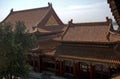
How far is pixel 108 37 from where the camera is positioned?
669 inches

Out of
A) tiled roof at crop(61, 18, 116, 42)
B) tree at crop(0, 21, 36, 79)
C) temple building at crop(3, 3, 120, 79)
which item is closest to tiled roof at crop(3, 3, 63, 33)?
temple building at crop(3, 3, 120, 79)

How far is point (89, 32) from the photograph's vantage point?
762 inches

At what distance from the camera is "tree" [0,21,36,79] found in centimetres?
1520

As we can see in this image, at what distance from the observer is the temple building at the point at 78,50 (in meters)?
16.5

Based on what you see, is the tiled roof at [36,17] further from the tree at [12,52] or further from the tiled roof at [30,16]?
the tree at [12,52]

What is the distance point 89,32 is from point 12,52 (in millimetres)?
7671

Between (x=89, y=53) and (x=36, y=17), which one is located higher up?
(x=36, y=17)

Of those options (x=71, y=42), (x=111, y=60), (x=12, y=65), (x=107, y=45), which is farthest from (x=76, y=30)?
(x=12, y=65)

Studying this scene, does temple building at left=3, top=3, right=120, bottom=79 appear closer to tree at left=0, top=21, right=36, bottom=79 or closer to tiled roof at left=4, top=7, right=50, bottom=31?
tiled roof at left=4, top=7, right=50, bottom=31

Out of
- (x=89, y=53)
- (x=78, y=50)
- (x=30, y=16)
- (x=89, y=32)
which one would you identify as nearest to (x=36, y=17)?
(x=30, y=16)

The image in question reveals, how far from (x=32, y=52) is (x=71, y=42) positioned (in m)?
5.44

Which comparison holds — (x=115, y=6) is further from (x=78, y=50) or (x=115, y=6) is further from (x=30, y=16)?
(x=30, y=16)

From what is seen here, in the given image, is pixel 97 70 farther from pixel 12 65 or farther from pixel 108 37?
pixel 12 65

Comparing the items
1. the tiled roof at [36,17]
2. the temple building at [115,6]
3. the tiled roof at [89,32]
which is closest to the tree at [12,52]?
the tiled roof at [89,32]
